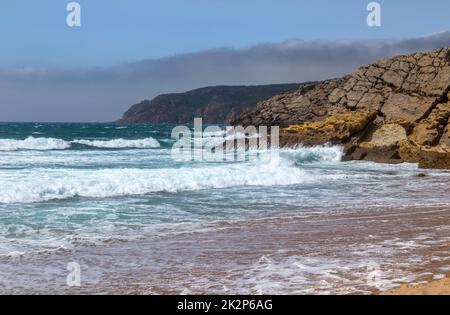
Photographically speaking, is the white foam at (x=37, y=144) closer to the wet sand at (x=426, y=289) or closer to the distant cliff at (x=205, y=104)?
the wet sand at (x=426, y=289)

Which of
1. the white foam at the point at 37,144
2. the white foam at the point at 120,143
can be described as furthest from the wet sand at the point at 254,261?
the white foam at the point at 120,143

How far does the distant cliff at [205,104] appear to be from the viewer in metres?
154

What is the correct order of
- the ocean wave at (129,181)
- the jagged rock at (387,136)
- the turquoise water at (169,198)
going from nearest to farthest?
the turquoise water at (169,198) < the ocean wave at (129,181) < the jagged rock at (387,136)

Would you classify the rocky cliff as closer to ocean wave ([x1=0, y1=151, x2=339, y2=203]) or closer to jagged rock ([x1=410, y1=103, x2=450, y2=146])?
jagged rock ([x1=410, y1=103, x2=450, y2=146])

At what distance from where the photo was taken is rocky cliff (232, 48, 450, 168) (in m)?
28.3

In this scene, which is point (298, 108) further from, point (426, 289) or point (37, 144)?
point (426, 289)

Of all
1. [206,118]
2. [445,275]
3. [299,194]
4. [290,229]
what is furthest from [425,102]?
[206,118]

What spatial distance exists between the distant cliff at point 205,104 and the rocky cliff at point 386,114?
10405 cm

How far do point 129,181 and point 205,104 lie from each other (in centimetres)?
15852

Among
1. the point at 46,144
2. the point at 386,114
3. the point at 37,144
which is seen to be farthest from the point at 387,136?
the point at 37,144

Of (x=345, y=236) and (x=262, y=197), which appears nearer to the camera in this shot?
(x=345, y=236)
